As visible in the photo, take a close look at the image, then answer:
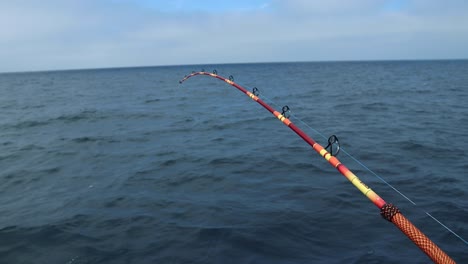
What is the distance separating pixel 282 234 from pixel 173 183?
3890 millimetres

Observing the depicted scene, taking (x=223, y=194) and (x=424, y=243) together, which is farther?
(x=223, y=194)

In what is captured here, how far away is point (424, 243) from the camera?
349 centimetres

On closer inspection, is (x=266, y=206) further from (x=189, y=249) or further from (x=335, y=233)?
(x=189, y=249)

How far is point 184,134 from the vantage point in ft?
51.8

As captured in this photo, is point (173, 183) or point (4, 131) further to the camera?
point (4, 131)

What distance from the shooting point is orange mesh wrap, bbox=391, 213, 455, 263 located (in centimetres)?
333

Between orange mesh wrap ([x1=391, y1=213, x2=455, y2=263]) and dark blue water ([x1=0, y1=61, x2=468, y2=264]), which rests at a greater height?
orange mesh wrap ([x1=391, y1=213, x2=455, y2=263])

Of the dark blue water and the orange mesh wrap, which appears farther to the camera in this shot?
the dark blue water

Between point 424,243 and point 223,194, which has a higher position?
point 424,243

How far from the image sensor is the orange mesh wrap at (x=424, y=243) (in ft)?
10.9

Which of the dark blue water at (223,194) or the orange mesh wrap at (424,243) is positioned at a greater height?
the orange mesh wrap at (424,243)

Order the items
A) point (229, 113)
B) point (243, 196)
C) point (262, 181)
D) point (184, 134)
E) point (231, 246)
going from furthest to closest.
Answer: point (229, 113)
point (184, 134)
point (262, 181)
point (243, 196)
point (231, 246)

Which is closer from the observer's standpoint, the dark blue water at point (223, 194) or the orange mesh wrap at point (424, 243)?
the orange mesh wrap at point (424, 243)

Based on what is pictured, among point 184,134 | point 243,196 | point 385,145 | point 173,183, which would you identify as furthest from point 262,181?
point 184,134
